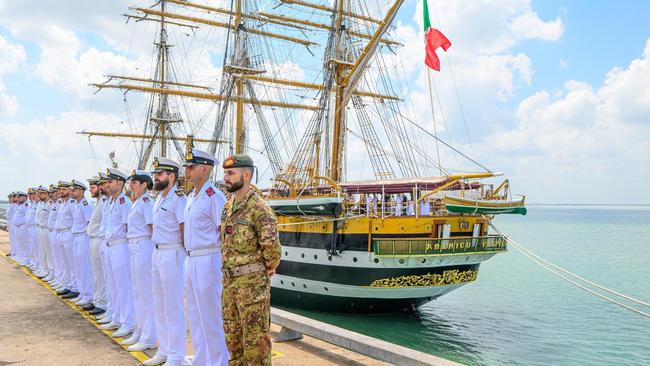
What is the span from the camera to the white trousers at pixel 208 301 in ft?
14.7

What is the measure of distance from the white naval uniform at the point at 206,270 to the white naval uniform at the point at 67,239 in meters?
5.27

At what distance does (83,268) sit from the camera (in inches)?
327

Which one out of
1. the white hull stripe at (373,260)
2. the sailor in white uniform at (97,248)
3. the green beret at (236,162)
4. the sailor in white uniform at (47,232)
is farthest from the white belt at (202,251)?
the white hull stripe at (373,260)

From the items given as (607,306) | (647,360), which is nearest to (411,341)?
(647,360)

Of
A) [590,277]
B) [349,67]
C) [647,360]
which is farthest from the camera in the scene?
[590,277]

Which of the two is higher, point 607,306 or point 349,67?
point 349,67

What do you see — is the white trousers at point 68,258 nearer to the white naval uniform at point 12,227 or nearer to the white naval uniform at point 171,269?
the white naval uniform at point 171,269

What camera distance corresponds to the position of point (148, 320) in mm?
5906

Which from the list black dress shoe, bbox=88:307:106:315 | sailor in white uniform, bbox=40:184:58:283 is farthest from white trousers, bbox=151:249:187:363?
sailor in white uniform, bbox=40:184:58:283

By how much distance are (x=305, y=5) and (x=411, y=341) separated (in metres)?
24.6

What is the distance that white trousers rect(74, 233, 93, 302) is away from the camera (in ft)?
27.3

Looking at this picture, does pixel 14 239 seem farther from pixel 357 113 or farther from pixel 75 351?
pixel 357 113

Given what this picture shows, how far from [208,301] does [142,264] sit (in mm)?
1714

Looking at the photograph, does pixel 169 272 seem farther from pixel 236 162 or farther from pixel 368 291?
pixel 368 291
